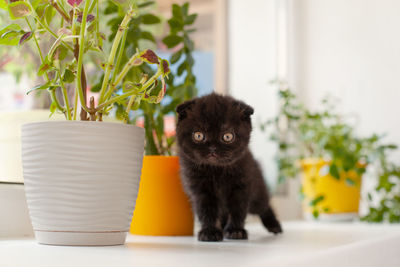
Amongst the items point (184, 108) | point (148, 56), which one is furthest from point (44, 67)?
point (184, 108)

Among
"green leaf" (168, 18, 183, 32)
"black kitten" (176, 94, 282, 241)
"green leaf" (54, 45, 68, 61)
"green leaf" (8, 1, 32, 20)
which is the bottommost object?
"black kitten" (176, 94, 282, 241)

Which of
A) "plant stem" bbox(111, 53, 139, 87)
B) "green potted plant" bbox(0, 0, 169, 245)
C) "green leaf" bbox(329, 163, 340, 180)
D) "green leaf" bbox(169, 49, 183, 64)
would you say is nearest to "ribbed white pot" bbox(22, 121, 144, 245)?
"green potted plant" bbox(0, 0, 169, 245)

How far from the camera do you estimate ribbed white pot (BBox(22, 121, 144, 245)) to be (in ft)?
2.21

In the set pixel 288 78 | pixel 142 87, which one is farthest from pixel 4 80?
pixel 288 78

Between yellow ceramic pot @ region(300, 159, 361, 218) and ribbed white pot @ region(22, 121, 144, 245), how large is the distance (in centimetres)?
125

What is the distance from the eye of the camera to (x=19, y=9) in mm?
685

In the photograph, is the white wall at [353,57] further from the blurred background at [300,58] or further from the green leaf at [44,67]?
the green leaf at [44,67]

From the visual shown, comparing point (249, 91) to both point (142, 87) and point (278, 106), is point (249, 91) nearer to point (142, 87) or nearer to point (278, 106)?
point (278, 106)

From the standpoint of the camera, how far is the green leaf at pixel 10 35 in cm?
70

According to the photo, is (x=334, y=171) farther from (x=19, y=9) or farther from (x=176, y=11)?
(x=19, y=9)

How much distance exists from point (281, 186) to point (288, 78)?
0.53m

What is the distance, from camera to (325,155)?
1.97 metres

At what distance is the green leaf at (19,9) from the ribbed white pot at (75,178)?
0.16m

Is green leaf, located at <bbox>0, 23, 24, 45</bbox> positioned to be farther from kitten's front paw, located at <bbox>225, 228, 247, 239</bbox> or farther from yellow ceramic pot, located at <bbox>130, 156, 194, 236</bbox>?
kitten's front paw, located at <bbox>225, 228, 247, 239</bbox>
